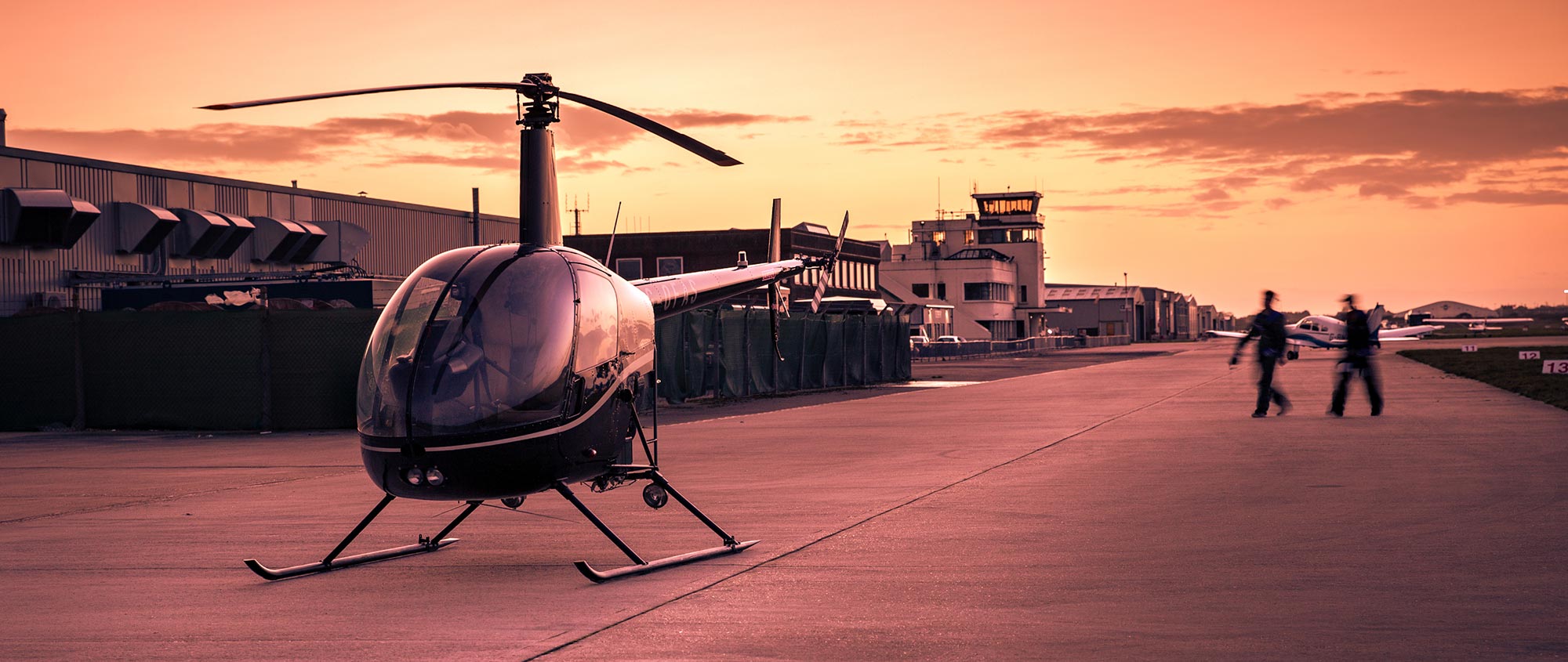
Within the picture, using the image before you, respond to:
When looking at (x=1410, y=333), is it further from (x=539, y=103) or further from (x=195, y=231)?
(x=539, y=103)

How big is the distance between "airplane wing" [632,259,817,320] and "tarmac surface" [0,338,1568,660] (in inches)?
68.7

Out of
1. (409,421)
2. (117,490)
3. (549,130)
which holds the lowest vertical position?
(117,490)

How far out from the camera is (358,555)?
953 centimetres

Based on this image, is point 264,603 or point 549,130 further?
point 549,130

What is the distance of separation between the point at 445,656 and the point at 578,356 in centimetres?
271

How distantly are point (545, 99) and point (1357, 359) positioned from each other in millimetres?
17392

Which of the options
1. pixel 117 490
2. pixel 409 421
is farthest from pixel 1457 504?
pixel 117 490

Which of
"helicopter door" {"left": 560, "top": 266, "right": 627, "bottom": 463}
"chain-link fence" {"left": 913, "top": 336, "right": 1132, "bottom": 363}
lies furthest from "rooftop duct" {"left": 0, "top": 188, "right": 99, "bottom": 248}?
"chain-link fence" {"left": 913, "top": 336, "right": 1132, "bottom": 363}

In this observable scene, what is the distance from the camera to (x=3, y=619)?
7.57 m

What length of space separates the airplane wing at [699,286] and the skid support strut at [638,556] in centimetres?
190

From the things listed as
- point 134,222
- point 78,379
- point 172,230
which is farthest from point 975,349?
point 78,379

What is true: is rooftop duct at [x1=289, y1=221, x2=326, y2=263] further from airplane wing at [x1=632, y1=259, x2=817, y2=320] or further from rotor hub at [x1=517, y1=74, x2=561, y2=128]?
rotor hub at [x1=517, y1=74, x2=561, y2=128]

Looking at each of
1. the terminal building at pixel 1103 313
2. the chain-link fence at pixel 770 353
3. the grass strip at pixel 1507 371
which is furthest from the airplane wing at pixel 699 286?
the terminal building at pixel 1103 313

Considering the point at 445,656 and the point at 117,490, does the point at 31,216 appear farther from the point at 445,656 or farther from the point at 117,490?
the point at 445,656
